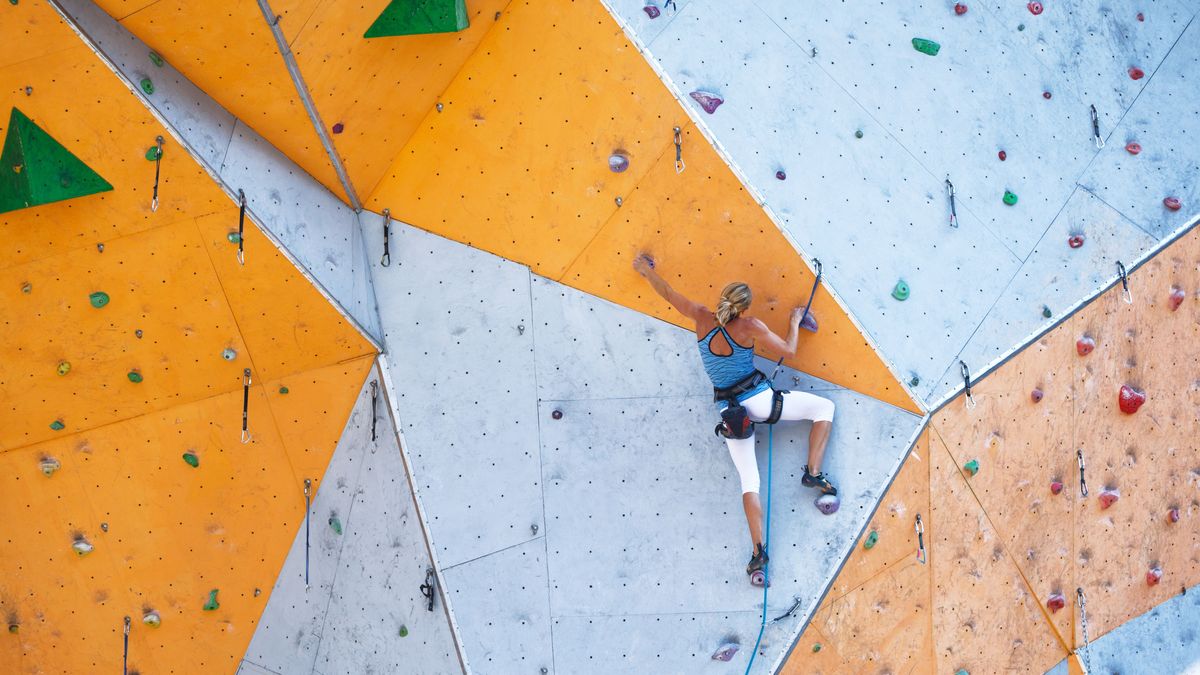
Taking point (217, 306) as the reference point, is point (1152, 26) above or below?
above

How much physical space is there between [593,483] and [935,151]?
85.6 inches

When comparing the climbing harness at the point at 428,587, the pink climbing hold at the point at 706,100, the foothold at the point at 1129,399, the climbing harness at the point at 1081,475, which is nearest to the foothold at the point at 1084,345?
the foothold at the point at 1129,399

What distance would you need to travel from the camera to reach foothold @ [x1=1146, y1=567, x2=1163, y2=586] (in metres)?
6.15

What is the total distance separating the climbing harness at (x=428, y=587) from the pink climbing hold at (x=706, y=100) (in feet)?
7.85

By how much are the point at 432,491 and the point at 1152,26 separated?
4.12 meters

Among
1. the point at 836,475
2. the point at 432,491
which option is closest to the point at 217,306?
the point at 432,491

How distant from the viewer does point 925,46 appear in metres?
5.90

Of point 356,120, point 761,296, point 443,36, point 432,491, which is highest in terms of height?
point 443,36

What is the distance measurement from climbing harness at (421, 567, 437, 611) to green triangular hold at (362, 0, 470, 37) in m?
2.35

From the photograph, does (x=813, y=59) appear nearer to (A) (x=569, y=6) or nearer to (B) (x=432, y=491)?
(A) (x=569, y=6)

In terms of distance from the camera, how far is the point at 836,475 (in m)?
5.66

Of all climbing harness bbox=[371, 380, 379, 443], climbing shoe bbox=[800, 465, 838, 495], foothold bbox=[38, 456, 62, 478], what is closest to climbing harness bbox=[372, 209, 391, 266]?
climbing harness bbox=[371, 380, 379, 443]

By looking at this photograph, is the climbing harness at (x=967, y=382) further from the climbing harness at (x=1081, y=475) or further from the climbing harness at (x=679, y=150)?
the climbing harness at (x=679, y=150)

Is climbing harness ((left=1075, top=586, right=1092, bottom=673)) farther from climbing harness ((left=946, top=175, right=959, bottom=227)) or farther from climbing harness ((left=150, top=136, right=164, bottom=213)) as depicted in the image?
climbing harness ((left=150, top=136, right=164, bottom=213))
